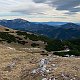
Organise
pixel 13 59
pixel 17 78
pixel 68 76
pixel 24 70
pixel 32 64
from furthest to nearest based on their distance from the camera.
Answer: pixel 13 59
pixel 32 64
pixel 24 70
pixel 17 78
pixel 68 76

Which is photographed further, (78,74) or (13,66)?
(13,66)

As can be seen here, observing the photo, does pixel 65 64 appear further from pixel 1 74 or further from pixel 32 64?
pixel 1 74

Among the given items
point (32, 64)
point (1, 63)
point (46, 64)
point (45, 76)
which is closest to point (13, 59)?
point (1, 63)

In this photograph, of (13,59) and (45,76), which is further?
(13,59)

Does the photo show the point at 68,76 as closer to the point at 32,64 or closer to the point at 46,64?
the point at 46,64

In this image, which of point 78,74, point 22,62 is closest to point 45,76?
point 78,74

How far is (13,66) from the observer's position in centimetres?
3191

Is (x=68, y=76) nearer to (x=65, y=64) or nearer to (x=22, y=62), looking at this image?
(x=65, y=64)

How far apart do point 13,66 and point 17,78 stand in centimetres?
444

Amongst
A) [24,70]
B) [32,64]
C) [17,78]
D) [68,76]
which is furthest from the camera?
[32,64]

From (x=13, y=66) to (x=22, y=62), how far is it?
2052 millimetres

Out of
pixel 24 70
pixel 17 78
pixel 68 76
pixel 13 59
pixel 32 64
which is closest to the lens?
pixel 68 76

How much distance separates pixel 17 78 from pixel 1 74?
2.33 m

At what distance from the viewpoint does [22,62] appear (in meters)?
33.7
